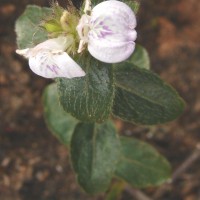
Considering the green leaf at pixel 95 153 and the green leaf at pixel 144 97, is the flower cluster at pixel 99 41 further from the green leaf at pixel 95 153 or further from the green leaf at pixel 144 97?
the green leaf at pixel 95 153

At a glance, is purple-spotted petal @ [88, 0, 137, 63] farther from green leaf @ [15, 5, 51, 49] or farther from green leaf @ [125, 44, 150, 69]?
green leaf @ [125, 44, 150, 69]

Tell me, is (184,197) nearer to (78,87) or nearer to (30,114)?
(30,114)

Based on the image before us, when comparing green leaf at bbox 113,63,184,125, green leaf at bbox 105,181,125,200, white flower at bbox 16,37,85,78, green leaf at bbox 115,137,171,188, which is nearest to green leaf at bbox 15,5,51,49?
green leaf at bbox 113,63,184,125

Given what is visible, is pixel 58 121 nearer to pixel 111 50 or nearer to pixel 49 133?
pixel 49 133

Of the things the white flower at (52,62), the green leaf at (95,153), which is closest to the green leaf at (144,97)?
the green leaf at (95,153)

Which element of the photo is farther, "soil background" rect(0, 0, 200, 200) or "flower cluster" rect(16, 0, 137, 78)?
"soil background" rect(0, 0, 200, 200)

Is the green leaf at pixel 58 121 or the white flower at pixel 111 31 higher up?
the white flower at pixel 111 31

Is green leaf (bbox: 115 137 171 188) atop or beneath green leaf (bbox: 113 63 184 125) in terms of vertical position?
beneath

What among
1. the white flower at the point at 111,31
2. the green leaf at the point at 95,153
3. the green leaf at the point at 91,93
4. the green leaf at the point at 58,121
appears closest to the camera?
the white flower at the point at 111,31
